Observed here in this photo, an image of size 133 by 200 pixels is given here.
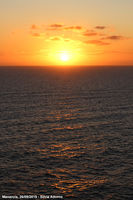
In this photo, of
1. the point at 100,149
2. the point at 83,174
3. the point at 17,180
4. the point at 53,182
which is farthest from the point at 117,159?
the point at 17,180

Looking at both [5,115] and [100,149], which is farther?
[5,115]

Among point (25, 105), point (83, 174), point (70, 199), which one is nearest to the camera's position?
point (70, 199)

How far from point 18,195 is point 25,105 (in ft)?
163

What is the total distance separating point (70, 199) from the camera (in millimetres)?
28766

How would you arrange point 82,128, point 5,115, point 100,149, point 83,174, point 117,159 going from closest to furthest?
1. point 83,174
2. point 117,159
3. point 100,149
4. point 82,128
5. point 5,115

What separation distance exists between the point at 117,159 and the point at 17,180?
636 inches

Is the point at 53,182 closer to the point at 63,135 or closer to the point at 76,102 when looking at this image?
the point at 63,135

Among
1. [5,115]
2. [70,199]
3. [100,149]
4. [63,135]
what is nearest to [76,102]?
[5,115]

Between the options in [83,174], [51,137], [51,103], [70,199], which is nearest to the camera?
[70,199]

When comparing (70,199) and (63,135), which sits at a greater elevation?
(63,135)

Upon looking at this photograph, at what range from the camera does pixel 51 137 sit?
49.1m

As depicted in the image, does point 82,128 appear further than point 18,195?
Yes

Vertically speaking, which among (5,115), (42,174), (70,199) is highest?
(5,115)

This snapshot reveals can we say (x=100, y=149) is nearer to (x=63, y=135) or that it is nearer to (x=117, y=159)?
(x=117, y=159)
